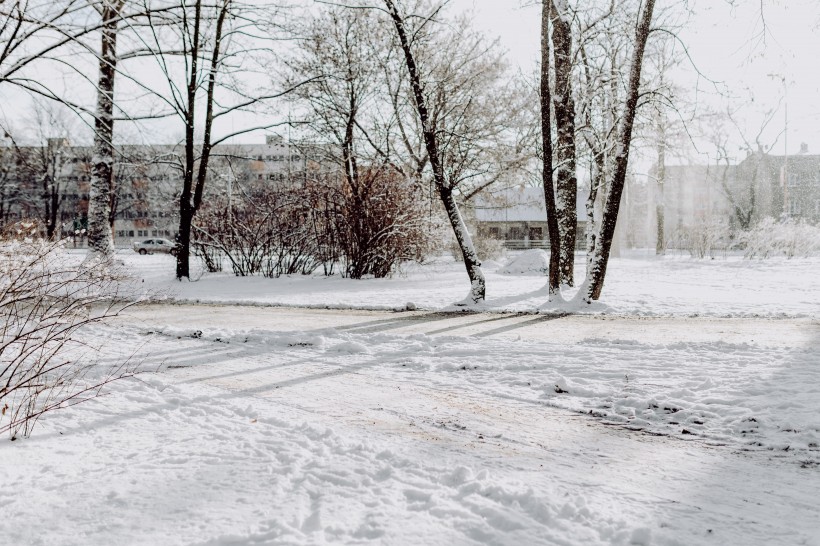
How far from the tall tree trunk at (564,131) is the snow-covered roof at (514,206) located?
34.8 feet

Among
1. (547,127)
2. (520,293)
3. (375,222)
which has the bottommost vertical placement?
(520,293)

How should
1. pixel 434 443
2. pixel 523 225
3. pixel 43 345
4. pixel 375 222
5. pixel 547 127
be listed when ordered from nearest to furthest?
pixel 43 345
pixel 434 443
pixel 547 127
pixel 375 222
pixel 523 225

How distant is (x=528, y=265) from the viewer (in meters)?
21.8

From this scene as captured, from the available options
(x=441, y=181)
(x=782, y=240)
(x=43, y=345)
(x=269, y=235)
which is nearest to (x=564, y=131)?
(x=441, y=181)

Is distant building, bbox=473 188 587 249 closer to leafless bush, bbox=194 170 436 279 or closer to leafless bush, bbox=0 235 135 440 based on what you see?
leafless bush, bbox=194 170 436 279

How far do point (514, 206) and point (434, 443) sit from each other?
24491mm

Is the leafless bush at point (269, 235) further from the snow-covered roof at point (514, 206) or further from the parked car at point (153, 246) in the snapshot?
the parked car at point (153, 246)

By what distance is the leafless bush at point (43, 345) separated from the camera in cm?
371

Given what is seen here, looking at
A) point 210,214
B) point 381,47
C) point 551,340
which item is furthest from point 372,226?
point 551,340

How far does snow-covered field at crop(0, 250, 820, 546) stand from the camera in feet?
9.07

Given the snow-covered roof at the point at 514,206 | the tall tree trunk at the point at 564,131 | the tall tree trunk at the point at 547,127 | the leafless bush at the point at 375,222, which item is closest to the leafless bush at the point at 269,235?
the leafless bush at the point at 375,222

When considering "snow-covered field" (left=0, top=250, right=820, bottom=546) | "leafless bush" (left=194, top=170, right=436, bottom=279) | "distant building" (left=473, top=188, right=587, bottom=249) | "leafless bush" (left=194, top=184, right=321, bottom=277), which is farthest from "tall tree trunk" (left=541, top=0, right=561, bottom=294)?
"distant building" (left=473, top=188, right=587, bottom=249)

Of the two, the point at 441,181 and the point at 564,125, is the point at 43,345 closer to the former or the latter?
the point at 441,181

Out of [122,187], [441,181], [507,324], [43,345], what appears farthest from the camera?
[122,187]
